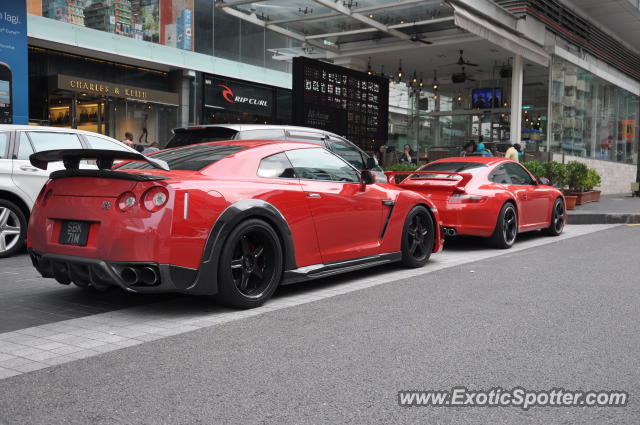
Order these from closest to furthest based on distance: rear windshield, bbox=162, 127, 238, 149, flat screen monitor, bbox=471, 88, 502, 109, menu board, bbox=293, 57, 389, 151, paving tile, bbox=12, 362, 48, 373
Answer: paving tile, bbox=12, 362, 48, 373
rear windshield, bbox=162, 127, 238, 149
menu board, bbox=293, 57, 389, 151
flat screen monitor, bbox=471, 88, 502, 109

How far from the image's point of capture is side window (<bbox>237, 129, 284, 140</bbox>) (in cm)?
917

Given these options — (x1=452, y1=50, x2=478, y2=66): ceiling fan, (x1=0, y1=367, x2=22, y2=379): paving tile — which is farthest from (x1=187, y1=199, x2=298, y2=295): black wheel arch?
(x1=452, y1=50, x2=478, y2=66): ceiling fan

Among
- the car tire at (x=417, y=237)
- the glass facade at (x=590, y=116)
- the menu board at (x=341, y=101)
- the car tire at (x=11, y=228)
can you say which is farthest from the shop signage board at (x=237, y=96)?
the car tire at (x=417, y=237)

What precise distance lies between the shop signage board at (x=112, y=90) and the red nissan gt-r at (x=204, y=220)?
51.9 feet

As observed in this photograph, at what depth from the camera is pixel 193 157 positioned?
581cm

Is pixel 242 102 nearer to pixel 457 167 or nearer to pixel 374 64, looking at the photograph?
pixel 374 64

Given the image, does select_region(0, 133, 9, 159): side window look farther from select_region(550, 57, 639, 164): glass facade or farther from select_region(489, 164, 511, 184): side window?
select_region(550, 57, 639, 164): glass facade

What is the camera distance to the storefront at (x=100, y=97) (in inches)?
793

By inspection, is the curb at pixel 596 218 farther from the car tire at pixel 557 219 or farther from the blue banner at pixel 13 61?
the blue banner at pixel 13 61

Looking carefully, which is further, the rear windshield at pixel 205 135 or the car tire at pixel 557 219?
the car tire at pixel 557 219

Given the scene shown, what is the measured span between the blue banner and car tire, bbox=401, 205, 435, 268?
8340 millimetres

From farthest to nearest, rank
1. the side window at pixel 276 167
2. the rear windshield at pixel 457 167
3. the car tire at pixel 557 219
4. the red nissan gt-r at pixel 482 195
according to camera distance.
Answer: the car tire at pixel 557 219 < the rear windshield at pixel 457 167 < the red nissan gt-r at pixel 482 195 < the side window at pixel 276 167

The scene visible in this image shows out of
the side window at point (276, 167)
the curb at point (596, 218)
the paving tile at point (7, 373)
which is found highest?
the side window at point (276, 167)

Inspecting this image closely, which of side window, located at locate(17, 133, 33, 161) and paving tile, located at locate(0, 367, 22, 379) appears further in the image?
side window, located at locate(17, 133, 33, 161)
